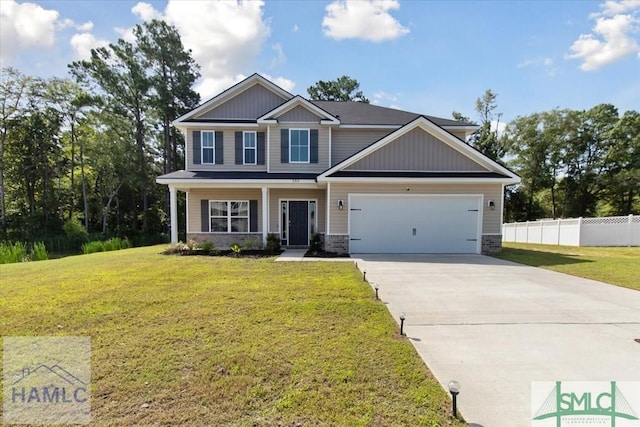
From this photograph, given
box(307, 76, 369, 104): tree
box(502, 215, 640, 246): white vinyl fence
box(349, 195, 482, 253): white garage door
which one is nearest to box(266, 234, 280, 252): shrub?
box(349, 195, 482, 253): white garage door

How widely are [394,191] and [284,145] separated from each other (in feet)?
18.3

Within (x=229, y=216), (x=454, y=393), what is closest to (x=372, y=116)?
(x=229, y=216)

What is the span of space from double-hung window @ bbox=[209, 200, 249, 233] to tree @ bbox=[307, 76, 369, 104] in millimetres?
19653

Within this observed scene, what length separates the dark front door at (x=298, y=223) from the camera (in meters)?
13.9

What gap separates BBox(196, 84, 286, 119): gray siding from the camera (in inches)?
577

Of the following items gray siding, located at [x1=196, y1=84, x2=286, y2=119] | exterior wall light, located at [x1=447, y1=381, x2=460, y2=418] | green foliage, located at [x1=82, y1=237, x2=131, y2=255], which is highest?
gray siding, located at [x1=196, y1=84, x2=286, y2=119]

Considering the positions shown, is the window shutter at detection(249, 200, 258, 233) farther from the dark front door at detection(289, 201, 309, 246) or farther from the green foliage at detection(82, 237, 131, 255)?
the green foliage at detection(82, 237, 131, 255)

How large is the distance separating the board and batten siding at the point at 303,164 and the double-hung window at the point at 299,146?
20 centimetres

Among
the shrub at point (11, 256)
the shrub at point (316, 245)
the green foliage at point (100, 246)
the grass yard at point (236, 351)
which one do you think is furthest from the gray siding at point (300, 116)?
the shrub at point (11, 256)

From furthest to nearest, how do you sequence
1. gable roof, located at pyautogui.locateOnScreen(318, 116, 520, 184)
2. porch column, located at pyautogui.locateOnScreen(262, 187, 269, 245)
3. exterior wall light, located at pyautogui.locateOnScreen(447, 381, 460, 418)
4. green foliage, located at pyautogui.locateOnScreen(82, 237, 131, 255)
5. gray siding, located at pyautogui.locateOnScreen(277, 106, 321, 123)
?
green foliage, located at pyautogui.locateOnScreen(82, 237, 131, 255), gray siding, located at pyautogui.locateOnScreen(277, 106, 321, 123), porch column, located at pyautogui.locateOnScreen(262, 187, 269, 245), gable roof, located at pyautogui.locateOnScreen(318, 116, 520, 184), exterior wall light, located at pyautogui.locateOnScreen(447, 381, 460, 418)

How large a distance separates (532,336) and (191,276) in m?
6.98

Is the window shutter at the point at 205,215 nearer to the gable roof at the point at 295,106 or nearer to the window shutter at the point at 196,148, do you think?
the window shutter at the point at 196,148

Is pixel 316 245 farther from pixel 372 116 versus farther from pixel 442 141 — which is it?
pixel 372 116

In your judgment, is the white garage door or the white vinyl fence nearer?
the white garage door
